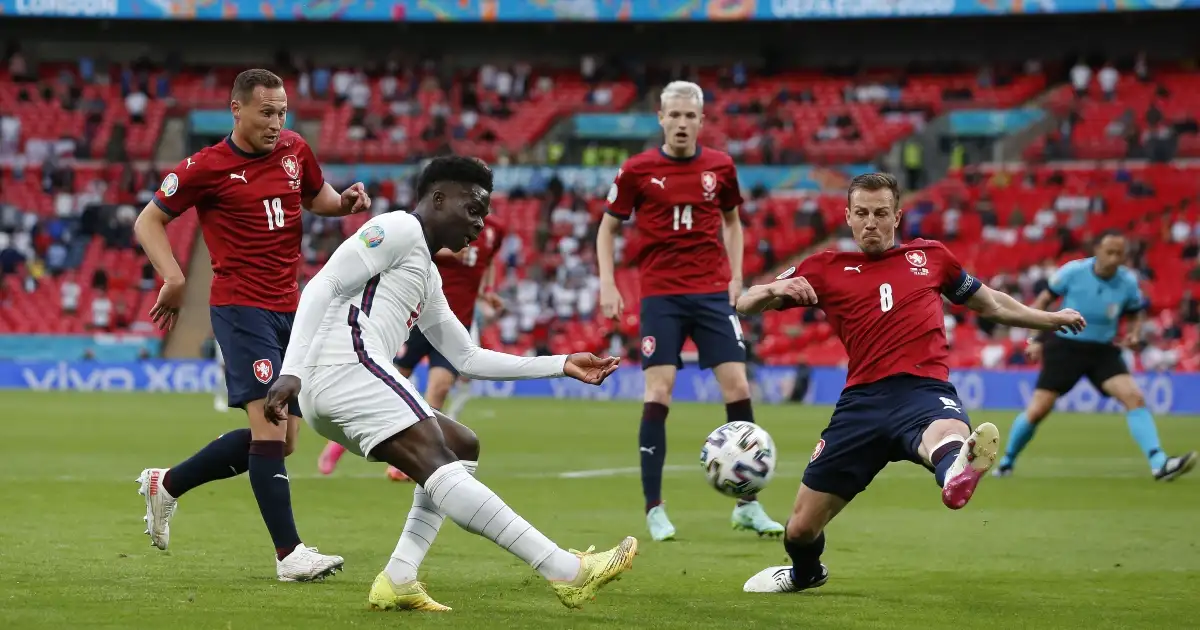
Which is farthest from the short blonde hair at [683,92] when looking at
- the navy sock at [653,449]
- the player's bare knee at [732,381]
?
the navy sock at [653,449]

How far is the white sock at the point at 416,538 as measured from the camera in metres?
6.23

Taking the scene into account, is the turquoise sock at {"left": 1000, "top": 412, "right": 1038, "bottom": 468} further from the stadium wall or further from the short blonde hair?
the stadium wall

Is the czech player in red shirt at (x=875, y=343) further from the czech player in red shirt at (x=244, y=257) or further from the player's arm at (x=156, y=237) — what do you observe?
the player's arm at (x=156, y=237)

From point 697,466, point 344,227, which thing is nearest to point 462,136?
point 344,227

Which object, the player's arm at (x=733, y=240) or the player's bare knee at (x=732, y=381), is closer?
the player's bare knee at (x=732, y=381)

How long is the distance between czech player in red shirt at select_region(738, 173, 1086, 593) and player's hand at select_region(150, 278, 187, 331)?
2.64 metres

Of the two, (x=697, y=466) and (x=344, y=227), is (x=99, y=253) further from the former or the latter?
(x=697, y=466)

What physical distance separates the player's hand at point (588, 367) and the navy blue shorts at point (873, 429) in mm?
1165

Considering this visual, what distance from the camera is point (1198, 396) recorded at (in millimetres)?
26016

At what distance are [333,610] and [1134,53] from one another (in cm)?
3865

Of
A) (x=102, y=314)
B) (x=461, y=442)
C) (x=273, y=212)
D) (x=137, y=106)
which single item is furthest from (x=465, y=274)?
(x=137, y=106)

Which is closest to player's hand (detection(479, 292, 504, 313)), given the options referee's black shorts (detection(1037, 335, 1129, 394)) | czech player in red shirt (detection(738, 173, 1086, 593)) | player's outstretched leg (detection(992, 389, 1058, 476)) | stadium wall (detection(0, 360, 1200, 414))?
player's outstretched leg (detection(992, 389, 1058, 476))

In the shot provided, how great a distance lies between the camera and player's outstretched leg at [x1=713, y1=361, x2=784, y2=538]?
9.58 m

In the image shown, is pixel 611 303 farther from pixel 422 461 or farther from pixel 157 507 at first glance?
pixel 422 461
